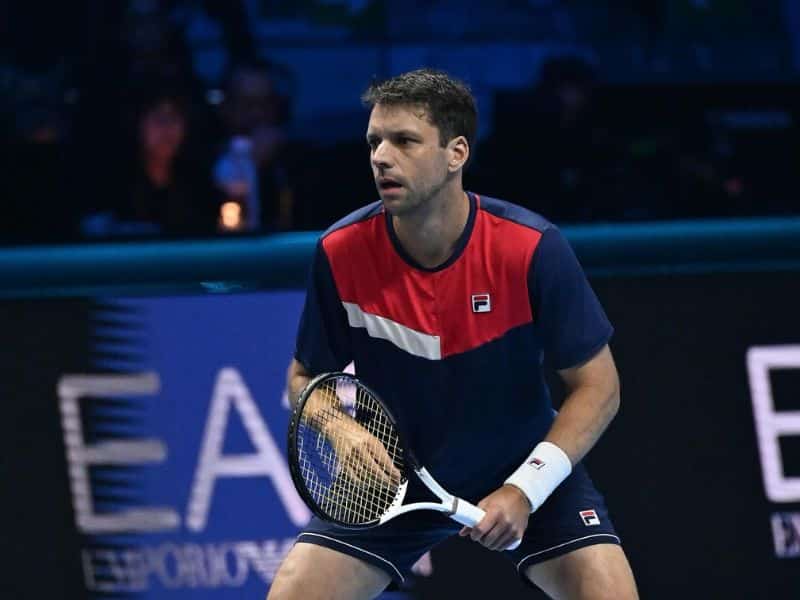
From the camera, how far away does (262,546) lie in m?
4.84

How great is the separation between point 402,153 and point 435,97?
0.16 metres

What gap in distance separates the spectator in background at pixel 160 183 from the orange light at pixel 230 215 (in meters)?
0.03

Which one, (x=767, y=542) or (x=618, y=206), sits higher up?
(x=618, y=206)

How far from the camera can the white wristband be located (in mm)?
3416

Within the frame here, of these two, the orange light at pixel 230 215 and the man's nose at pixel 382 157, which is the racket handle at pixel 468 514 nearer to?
the man's nose at pixel 382 157

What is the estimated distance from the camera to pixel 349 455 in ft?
11.6

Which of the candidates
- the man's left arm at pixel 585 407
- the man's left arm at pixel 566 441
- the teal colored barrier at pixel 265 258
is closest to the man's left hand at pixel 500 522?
the man's left arm at pixel 566 441

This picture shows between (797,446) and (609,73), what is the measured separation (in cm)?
187

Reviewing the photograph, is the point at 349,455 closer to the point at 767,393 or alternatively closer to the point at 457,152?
the point at 457,152

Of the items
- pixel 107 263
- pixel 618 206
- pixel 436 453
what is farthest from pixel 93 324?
pixel 618 206

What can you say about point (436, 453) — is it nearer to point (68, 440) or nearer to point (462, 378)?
point (462, 378)

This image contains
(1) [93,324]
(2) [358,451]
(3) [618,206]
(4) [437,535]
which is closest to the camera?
(2) [358,451]

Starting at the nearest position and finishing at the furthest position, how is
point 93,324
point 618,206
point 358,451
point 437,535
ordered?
1. point 358,451
2. point 437,535
3. point 93,324
4. point 618,206

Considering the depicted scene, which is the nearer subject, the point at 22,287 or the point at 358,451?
the point at 358,451
